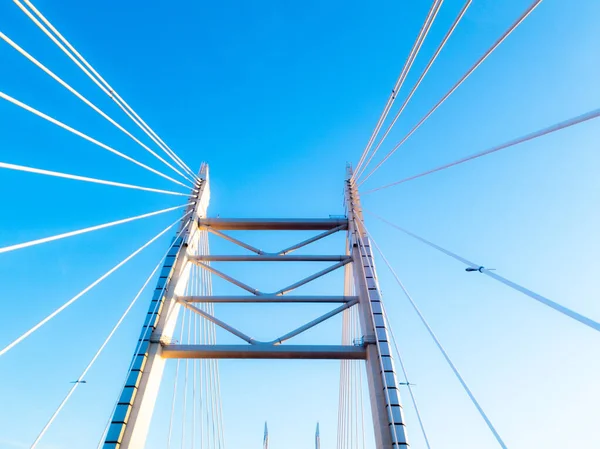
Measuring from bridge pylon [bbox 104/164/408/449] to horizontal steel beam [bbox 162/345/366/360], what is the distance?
0.02 m

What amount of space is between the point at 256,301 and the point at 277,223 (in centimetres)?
202

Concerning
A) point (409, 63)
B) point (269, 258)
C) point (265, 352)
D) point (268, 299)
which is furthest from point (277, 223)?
point (409, 63)

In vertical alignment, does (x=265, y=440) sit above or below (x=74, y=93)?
above

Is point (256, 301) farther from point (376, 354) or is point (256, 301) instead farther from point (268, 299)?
point (376, 354)

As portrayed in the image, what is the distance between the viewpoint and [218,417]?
8.99 meters

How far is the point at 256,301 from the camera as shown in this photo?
7.25 meters

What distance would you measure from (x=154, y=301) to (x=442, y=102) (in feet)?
17.9

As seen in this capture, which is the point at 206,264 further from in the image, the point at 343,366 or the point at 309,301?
the point at 343,366

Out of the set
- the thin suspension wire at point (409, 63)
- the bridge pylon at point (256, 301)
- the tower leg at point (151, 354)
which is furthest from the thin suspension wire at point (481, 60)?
the tower leg at point (151, 354)

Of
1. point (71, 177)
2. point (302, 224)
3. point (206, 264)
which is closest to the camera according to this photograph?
point (71, 177)

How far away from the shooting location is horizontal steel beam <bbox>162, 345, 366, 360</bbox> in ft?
20.8

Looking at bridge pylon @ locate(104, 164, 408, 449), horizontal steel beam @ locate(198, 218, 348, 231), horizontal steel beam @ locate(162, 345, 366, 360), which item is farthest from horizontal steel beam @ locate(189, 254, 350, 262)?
horizontal steel beam @ locate(162, 345, 366, 360)

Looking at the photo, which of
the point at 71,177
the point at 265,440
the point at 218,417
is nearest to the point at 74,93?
the point at 71,177

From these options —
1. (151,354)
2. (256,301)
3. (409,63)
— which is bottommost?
(151,354)
